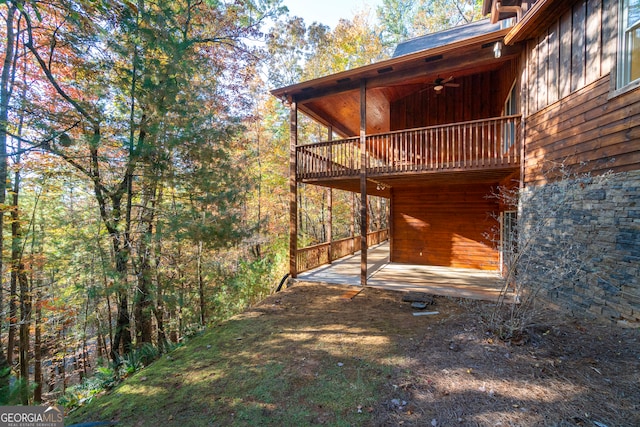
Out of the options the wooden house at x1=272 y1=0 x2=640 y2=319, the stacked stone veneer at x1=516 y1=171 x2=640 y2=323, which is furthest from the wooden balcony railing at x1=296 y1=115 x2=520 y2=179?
the stacked stone veneer at x1=516 y1=171 x2=640 y2=323

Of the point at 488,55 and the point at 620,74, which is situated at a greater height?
the point at 488,55

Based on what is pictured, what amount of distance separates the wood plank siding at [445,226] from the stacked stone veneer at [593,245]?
153 inches

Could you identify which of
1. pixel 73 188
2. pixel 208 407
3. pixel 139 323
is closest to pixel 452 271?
pixel 208 407

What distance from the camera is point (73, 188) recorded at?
6.55m

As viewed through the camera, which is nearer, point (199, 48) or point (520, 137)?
point (520, 137)

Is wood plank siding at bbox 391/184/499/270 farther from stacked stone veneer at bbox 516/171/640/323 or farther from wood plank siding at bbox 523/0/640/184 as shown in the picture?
stacked stone veneer at bbox 516/171/640/323

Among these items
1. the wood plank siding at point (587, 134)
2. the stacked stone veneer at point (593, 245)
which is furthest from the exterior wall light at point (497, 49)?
the stacked stone veneer at point (593, 245)

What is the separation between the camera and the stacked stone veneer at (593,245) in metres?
3.34

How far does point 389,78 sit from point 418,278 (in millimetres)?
5683

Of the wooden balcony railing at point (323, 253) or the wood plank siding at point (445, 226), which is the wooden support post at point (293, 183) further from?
the wood plank siding at point (445, 226)

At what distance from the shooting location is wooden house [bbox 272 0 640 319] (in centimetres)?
350

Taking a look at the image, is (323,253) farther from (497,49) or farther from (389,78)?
(497,49)

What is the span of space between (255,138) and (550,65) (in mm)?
12751

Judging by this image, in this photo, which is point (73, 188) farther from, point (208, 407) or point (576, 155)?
point (576, 155)
